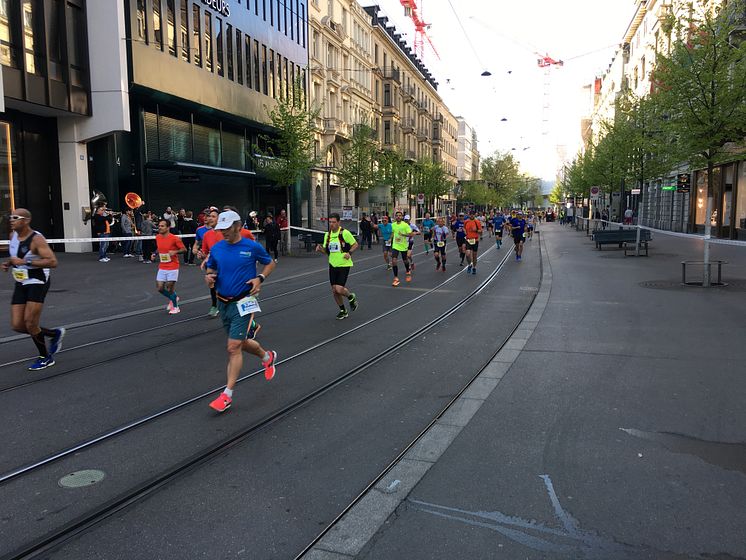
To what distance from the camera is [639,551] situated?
3115mm

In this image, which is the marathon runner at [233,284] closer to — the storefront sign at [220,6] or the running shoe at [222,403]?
the running shoe at [222,403]

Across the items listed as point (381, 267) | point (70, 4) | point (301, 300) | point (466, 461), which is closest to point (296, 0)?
point (70, 4)

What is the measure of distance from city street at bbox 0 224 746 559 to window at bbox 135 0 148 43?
16686 millimetres

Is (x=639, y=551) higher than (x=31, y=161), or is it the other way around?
(x=31, y=161)

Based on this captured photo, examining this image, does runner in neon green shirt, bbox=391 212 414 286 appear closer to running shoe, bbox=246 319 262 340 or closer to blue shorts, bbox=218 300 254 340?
running shoe, bbox=246 319 262 340

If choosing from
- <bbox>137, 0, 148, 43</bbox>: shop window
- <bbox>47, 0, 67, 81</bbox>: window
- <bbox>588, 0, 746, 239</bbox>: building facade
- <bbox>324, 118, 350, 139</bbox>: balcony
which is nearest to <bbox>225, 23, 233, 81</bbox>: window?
<bbox>137, 0, 148, 43</bbox>: shop window

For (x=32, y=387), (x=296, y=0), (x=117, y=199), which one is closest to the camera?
(x=32, y=387)

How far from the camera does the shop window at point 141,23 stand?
22.5m

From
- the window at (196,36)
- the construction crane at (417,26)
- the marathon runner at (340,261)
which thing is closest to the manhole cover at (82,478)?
the marathon runner at (340,261)

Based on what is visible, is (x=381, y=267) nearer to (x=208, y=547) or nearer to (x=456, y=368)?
(x=456, y=368)

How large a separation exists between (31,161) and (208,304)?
13.1 metres

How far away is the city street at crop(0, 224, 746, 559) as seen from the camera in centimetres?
328

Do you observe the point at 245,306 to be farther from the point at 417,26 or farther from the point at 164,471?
the point at 417,26

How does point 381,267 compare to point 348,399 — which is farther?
point 381,267
